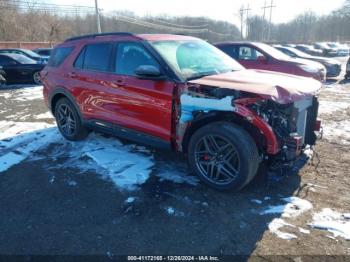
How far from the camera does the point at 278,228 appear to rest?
3211mm

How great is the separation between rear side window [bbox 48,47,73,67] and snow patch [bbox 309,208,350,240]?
14.8 ft

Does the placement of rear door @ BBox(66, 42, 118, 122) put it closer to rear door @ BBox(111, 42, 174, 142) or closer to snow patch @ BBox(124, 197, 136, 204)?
rear door @ BBox(111, 42, 174, 142)

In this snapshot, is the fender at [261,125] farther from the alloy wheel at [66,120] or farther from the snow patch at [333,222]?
the alloy wheel at [66,120]

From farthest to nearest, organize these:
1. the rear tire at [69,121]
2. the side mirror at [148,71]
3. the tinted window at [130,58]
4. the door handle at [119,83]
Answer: the rear tire at [69,121], the door handle at [119,83], the tinted window at [130,58], the side mirror at [148,71]

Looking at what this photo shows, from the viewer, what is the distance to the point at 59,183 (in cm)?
423

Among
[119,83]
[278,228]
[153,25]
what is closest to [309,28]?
[153,25]

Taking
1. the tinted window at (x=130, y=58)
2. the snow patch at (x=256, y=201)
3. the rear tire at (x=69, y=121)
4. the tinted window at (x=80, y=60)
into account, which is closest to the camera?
the snow patch at (x=256, y=201)

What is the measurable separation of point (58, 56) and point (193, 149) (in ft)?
10.9

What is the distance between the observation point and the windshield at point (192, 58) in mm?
4176

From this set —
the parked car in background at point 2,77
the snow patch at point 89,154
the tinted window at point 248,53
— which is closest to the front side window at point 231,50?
the tinted window at point 248,53

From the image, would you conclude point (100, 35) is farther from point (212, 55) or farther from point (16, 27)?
point (16, 27)

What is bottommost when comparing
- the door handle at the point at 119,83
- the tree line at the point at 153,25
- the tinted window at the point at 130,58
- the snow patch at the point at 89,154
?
the snow patch at the point at 89,154

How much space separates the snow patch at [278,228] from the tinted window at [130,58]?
2.36 meters

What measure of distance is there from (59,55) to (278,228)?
4.62m
